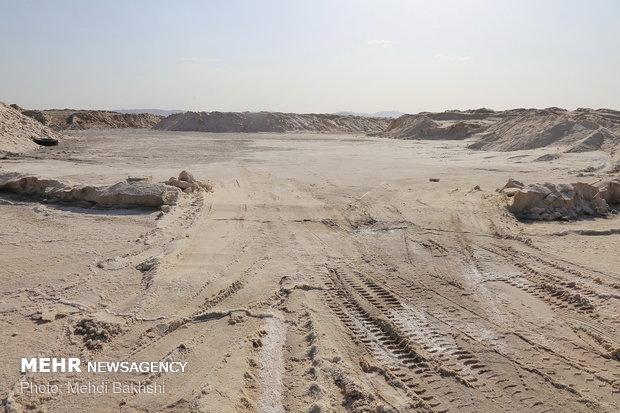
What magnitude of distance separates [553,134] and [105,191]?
58.8 ft

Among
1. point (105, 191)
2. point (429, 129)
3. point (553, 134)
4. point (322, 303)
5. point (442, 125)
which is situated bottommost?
point (322, 303)

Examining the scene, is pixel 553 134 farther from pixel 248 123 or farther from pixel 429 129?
pixel 248 123

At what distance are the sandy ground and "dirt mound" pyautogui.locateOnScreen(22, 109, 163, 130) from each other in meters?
38.3

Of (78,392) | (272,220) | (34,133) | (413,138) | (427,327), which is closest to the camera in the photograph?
(78,392)

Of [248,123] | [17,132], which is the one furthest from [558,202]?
[248,123]

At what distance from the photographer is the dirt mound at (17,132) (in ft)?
63.5

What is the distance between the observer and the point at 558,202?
8039 mm

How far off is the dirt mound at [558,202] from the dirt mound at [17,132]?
19.3 meters

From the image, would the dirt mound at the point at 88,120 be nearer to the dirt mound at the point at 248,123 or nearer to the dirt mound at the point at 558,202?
the dirt mound at the point at 248,123

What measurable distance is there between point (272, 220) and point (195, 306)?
3.38 metres

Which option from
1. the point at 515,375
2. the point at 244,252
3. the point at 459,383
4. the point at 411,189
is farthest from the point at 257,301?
the point at 411,189

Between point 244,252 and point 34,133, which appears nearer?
point 244,252

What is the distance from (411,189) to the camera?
33.8 ft

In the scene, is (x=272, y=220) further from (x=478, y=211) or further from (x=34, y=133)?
(x=34, y=133)
